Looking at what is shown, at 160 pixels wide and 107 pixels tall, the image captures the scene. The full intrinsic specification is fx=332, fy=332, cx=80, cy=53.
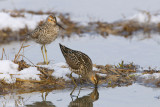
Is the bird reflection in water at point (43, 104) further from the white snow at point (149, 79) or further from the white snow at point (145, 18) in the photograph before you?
the white snow at point (145, 18)

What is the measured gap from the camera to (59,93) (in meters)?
7.97

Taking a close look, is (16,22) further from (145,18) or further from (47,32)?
(145,18)

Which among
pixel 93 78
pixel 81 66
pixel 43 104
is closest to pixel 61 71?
pixel 81 66

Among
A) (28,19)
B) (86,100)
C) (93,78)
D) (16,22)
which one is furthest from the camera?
(28,19)

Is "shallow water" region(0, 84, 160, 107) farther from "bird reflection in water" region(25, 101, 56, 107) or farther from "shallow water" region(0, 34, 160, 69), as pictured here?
"shallow water" region(0, 34, 160, 69)

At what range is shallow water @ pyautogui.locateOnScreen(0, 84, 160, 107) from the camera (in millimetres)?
7152

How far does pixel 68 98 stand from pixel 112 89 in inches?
50.4

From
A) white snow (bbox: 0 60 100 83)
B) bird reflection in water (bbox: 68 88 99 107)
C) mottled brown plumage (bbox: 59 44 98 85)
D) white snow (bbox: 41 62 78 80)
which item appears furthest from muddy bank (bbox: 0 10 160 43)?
bird reflection in water (bbox: 68 88 99 107)

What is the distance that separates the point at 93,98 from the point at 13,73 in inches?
90.6

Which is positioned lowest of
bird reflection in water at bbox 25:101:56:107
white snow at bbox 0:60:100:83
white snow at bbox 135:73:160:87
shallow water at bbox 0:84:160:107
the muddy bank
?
bird reflection in water at bbox 25:101:56:107

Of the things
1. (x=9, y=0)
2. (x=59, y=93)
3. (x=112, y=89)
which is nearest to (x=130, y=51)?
(x=112, y=89)

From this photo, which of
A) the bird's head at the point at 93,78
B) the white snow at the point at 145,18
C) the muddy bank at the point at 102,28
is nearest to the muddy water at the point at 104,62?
the bird's head at the point at 93,78

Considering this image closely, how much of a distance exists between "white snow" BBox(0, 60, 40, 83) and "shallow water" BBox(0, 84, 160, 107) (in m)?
0.65

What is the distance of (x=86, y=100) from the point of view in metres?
7.46
